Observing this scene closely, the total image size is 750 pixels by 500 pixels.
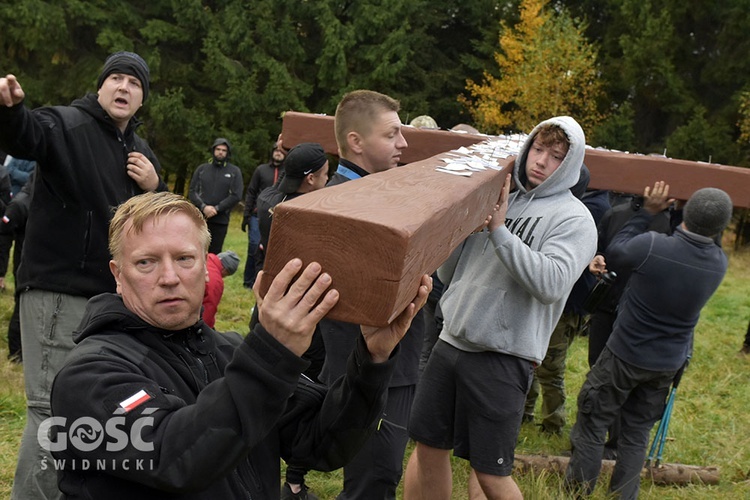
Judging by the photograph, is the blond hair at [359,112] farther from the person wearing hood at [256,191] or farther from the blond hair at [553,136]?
the person wearing hood at [256,191]

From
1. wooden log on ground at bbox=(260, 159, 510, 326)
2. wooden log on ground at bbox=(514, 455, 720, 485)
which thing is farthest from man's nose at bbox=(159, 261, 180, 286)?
wooden log on ground at bbox=(514, 455, 720, 485)

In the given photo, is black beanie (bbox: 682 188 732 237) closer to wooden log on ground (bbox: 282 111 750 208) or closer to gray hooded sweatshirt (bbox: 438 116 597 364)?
wooden log on ground (bbox: 282 111 750 208)

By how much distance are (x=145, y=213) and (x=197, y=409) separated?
0.55m

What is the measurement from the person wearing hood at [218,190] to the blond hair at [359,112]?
6220 mm

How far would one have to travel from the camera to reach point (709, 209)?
4078 millimetres

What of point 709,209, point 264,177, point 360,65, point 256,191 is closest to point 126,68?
point 709,209

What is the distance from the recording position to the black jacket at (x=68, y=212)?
3215mm

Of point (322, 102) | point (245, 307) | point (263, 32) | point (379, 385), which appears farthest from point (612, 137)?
point (379, 385)

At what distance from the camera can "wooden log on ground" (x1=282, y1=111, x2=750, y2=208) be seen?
4.25m

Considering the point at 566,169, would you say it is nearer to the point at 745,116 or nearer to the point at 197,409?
the point at 197,409

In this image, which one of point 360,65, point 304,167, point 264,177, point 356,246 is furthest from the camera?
point 360,65

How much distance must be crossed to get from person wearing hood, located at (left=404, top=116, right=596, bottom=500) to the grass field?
984mm

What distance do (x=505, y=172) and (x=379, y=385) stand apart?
160 cm

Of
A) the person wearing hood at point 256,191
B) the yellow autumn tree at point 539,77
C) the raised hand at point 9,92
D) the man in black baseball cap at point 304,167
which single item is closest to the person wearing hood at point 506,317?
the man in black baseball cap at point 304,167
